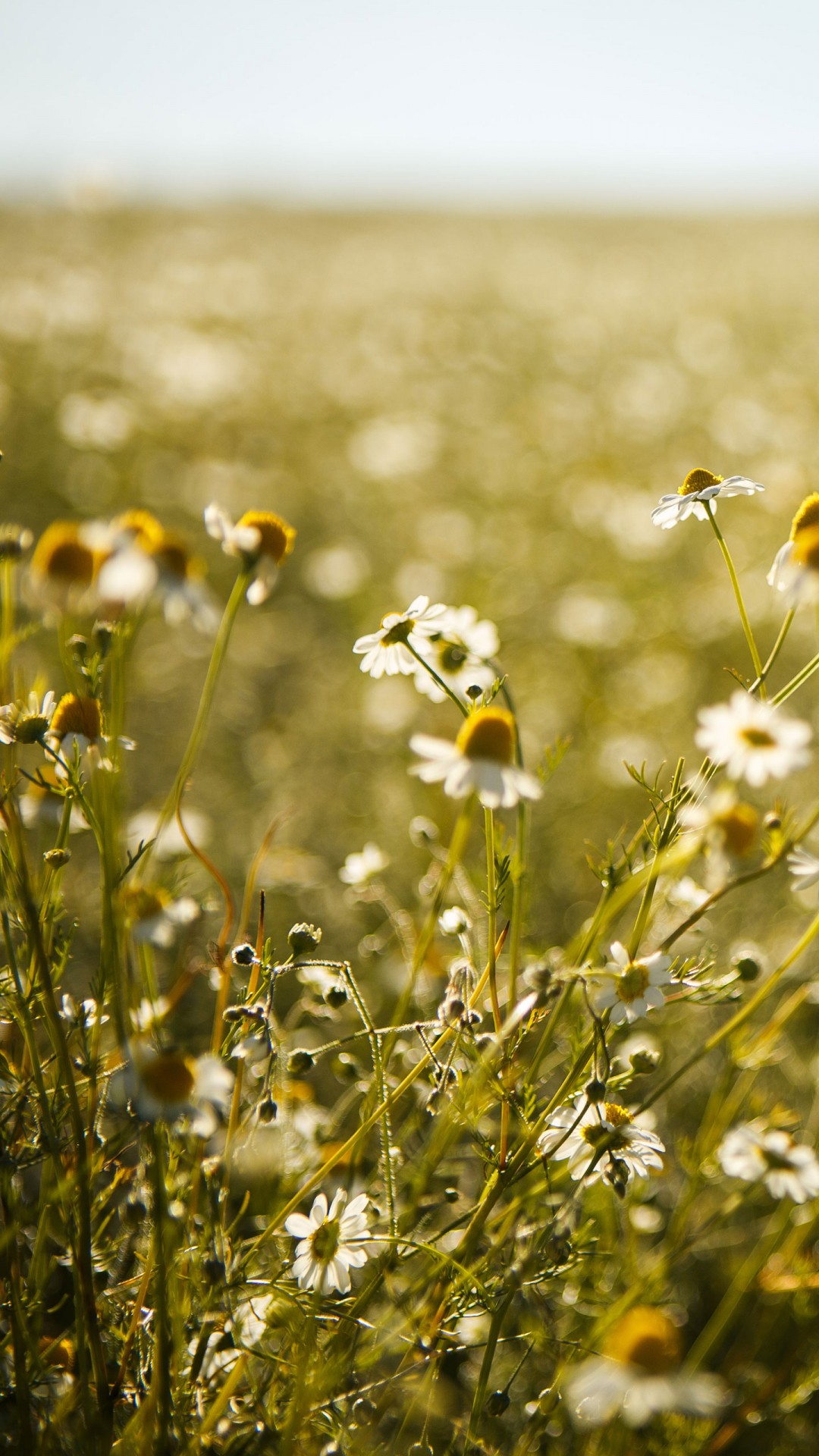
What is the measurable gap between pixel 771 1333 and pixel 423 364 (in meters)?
6.06

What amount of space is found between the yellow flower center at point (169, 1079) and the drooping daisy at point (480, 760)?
327mm

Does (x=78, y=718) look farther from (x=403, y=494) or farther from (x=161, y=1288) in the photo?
(x=403, y=494)

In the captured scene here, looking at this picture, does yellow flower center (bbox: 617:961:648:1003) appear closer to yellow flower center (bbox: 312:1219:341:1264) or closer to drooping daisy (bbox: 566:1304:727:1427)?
drooping daisy (bbox: 566:1304:727:1427)

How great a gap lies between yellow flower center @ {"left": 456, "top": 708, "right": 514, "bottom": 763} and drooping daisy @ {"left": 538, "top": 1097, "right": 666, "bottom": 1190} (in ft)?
1.13

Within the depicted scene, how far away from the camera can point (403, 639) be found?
997 mm

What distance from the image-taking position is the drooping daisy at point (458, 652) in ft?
3.26

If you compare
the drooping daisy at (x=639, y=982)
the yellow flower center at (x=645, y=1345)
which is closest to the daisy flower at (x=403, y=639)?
the drooping daisy at (x=639, y=982)

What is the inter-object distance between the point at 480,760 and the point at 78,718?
44cm

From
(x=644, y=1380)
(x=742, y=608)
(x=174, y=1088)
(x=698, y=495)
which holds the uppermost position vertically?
(x=698, y=495)

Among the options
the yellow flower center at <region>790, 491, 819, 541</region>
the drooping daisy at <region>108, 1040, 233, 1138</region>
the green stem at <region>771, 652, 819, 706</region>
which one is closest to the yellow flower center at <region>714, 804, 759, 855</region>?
the green stem at <region>771, 652, 819, 706</region>

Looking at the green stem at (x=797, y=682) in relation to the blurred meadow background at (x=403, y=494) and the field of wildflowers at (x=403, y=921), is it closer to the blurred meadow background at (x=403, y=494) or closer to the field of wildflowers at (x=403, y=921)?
the field of wildflowers at (x=403, y=921)

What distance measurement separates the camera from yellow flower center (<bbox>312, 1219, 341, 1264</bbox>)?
93cm

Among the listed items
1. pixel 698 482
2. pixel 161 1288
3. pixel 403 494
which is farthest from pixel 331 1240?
pixel 403 494

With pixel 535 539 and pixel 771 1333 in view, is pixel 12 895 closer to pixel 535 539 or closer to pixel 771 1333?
pixel 771 1333
